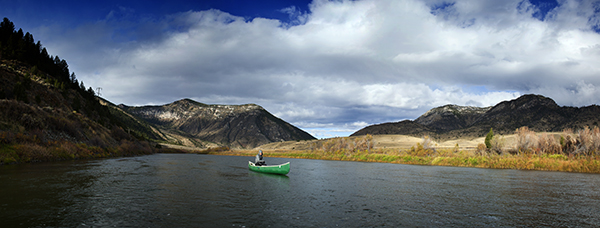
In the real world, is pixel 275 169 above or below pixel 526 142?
below

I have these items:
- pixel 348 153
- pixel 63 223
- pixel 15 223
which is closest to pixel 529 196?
pixel 63 223

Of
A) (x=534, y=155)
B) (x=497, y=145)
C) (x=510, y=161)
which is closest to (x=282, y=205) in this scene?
(x=510, y=161)

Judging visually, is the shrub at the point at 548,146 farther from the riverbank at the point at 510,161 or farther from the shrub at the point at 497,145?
the shrub at the point at 497,145

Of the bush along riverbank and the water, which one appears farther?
the bush along riverbank

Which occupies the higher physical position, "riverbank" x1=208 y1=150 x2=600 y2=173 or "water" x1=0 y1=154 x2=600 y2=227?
"riverbank" x1=208 y1=150 x2=600 y2=173

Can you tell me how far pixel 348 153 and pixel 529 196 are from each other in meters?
62.9

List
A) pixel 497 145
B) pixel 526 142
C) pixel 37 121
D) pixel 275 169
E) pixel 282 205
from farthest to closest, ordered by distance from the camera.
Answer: pixel 497 145 → pixel 526 142 → pixel 37 121 → pixel 275 169 → pixel 282 205

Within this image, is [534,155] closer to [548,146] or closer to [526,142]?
[548,146]

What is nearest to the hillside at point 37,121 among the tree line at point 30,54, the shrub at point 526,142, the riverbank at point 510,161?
the tree line at point 30,54

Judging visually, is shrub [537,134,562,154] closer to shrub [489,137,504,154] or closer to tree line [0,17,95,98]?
shrub [489,137,504,154]

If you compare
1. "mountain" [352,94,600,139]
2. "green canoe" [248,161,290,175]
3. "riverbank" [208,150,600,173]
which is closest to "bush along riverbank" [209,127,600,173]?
"riverbank" [208,150,600,173]

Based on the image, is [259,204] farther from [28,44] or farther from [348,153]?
[28,44]

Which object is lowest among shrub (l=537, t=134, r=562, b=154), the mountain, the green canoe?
the green canoe

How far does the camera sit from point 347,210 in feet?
58.8
